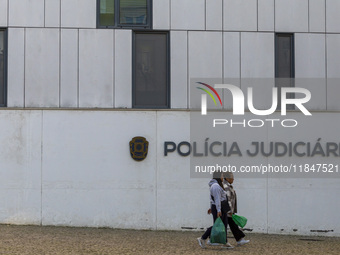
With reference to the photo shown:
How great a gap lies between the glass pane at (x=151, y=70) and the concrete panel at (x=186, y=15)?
0.52 m

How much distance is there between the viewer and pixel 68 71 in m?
20.3

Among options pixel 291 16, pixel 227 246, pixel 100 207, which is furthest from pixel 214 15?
pixel 227 246

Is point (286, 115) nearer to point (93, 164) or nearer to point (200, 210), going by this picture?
point (200, 210)

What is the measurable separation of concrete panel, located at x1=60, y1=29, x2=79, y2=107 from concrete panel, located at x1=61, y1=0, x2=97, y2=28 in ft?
1.02

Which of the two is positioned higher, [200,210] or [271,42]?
[271,42]

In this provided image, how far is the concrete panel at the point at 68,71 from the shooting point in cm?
2031

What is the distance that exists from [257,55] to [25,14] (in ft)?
19.9

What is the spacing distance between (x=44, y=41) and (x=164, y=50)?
309cm

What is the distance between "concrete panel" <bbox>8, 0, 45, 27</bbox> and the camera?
2036 centimetres

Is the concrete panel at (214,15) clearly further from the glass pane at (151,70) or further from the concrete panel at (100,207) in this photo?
the concrete panel at (100,207)


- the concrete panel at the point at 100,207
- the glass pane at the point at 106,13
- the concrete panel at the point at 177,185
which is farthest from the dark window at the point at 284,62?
the concrete panel at the point at 100,207

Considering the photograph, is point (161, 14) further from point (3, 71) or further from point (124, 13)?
point (3, 71)

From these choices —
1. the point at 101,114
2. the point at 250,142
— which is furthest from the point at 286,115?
the point at 101,114

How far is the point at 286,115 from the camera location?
20922 mm
